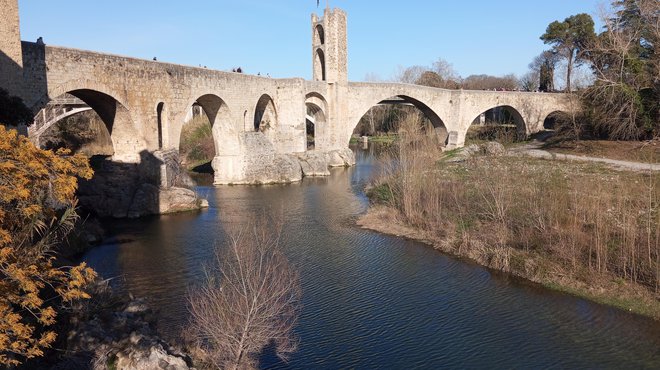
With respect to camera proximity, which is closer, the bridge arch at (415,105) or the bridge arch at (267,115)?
the bridge arch at (267,115)

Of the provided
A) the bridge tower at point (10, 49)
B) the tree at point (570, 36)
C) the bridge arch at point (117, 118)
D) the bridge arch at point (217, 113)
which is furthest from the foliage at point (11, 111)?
the tree at point (570, 36)

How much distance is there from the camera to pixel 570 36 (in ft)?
126

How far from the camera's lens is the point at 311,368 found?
7.38 metres

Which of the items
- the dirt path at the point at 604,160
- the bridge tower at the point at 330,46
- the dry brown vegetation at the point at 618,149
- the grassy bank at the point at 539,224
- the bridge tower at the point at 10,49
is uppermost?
the bridge tower at the point at 330,46

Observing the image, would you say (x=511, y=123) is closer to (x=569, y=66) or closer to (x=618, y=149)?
→ (x=569, y=66)

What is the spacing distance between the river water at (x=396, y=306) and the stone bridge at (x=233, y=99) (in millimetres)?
3801

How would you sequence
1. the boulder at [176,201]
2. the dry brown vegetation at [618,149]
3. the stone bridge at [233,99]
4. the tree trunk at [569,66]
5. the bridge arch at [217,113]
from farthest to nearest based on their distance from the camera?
the tree trunk at [569,66] → the dry brown vegetation at [618,149] → the bridge arch at [217,113] → the boulder at [176,201] → the stone bridge at [233,99]

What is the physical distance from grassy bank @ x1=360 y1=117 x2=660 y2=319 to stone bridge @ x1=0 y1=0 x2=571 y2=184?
7.62 metres

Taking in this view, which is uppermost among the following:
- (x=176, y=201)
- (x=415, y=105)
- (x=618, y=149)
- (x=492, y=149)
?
(x=415, y=105)

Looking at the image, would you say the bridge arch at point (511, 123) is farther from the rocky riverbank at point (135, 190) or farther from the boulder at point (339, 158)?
the rocky riverbank at point (135, 190)

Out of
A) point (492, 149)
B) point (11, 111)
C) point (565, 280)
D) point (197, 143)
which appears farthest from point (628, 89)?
point (11, 111)

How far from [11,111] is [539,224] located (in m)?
11.2

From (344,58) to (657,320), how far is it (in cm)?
2257

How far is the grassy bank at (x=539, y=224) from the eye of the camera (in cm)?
989
